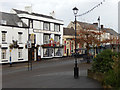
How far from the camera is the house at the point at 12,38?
32438 millimetres

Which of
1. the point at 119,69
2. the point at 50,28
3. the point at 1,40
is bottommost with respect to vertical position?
the point at 119,69

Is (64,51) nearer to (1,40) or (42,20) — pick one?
(42,20)

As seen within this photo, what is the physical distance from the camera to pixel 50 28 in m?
44.7

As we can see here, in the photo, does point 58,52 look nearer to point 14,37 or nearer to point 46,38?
point 46,38

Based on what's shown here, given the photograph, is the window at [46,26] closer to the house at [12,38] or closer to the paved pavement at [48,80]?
the house at [12,38]

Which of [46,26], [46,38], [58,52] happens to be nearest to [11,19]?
[46,26]

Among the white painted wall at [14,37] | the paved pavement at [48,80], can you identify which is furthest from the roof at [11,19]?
the paved pavement at [48,80]

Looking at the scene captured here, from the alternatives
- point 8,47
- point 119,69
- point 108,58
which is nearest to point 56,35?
point 8,47

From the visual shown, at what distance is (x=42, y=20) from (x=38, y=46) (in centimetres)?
621

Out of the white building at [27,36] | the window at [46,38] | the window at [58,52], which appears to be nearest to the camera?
the white building at [27,36]

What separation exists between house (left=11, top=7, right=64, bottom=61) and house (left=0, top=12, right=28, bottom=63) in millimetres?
1508

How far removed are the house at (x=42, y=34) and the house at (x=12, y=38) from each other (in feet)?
4.95

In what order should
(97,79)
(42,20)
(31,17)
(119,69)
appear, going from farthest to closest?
(42,20) → (31,17) → (97,79) → (119,69)

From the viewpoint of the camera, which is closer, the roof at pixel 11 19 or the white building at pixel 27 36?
the white building at pixel 27 36
